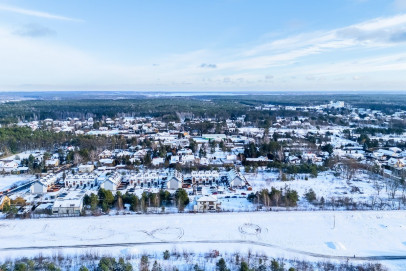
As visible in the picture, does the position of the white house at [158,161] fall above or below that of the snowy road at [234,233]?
above

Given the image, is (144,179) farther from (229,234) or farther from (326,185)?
(326,185)

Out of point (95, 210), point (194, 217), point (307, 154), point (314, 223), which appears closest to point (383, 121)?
point (307, 154)

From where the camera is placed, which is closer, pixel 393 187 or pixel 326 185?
pixel 393 187

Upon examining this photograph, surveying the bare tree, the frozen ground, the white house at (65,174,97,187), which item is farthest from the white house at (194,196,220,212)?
the frozen ground

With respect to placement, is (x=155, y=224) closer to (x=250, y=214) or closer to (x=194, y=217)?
(x=194, y=217)

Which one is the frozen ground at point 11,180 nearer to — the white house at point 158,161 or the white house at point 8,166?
the white house at point 8,166

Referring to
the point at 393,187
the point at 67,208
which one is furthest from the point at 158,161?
the point at 393,187

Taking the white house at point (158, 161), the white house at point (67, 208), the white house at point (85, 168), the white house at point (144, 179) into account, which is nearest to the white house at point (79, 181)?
the white house at point (85, 168)
